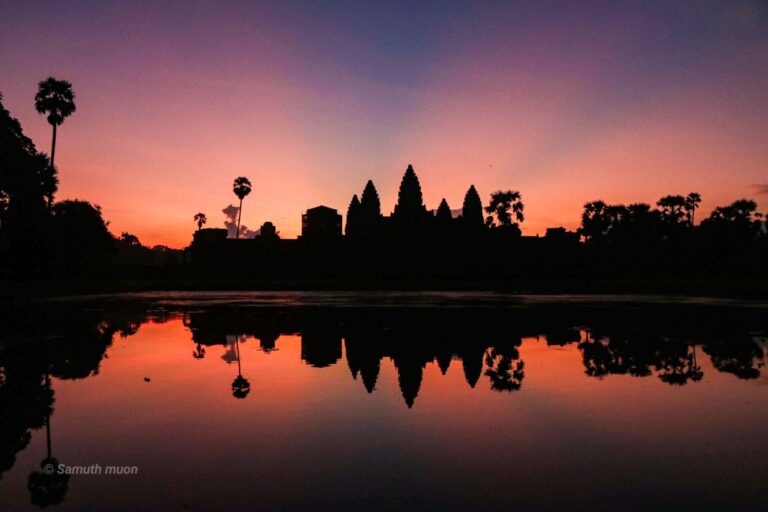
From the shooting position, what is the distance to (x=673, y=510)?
469 cm

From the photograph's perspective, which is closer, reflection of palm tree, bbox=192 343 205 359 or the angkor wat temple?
reflection of palm tree, bbox=192 343 205 359

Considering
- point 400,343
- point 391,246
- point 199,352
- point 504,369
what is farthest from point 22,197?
point 391,246

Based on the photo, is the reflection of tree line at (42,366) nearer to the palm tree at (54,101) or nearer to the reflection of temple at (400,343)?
the reflection of temple at (400,343)

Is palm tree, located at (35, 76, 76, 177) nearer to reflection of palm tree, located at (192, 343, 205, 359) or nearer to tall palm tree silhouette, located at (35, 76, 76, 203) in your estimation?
tall palm tree silhouette, located at (35, 76, 76, 203)

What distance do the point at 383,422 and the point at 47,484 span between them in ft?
12.7

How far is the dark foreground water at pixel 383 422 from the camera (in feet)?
16.7

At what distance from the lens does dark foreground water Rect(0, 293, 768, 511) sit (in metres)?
5.09

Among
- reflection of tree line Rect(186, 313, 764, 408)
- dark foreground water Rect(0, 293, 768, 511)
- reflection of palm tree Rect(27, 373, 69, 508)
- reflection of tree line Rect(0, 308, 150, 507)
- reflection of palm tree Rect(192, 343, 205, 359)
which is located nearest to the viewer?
reflection of palm tree Rect(27, 373, 69, 508)

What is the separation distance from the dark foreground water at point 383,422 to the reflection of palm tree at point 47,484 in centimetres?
2

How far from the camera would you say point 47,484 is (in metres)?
5.31

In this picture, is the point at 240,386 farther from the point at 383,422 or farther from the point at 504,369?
the point at 504,369

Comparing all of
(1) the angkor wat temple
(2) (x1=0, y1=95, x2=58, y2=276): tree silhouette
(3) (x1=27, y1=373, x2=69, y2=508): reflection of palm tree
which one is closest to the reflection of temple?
(3) (x1=27, y1=373, x2=69, y2=508): reflection of palm tree

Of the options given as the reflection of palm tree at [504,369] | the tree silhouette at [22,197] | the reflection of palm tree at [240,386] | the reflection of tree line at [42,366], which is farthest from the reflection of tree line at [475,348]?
the tree silhouette at [22,197]

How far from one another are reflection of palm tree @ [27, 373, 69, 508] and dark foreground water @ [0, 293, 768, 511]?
0.02 meters
